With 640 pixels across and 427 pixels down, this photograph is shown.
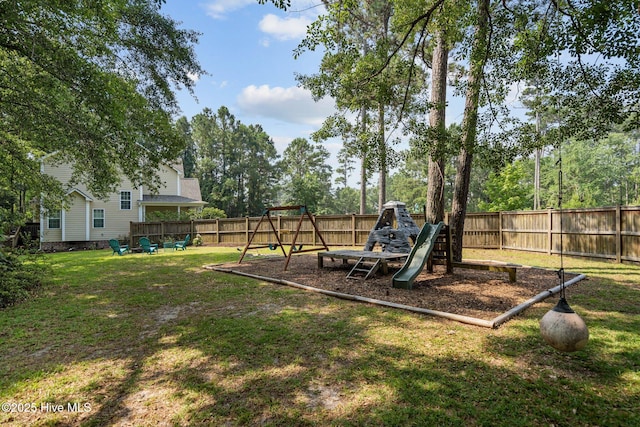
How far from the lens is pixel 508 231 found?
41.9 feet

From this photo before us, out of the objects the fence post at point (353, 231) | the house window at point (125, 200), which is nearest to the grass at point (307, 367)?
the fence post at point (353, 231)

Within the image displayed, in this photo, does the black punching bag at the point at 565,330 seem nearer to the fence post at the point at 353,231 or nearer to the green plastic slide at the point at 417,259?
the green plastic slide at the point at 417,259

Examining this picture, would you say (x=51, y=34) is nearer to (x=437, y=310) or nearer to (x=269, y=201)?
(x=437, y=310)

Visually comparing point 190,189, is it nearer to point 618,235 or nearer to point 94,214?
point 94,214

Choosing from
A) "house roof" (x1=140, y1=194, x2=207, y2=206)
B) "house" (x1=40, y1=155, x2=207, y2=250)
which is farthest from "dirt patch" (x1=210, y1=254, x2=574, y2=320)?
"house roof" (x1=140, y1=194, x2=207, y2=206)

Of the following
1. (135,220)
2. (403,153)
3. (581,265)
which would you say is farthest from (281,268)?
(135,220)

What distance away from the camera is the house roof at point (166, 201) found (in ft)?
70.5

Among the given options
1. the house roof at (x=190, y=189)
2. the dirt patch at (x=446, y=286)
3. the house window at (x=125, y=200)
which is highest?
the house roof at (x=190, y=189)

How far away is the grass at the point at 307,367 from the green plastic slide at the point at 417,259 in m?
1.29

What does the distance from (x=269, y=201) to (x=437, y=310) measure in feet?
122

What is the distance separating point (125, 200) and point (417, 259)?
20.7 metres

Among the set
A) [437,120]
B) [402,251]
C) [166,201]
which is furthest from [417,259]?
[166,201]

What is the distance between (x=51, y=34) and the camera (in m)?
6.13

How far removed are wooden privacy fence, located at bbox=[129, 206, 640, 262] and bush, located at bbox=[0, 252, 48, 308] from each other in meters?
5.98
